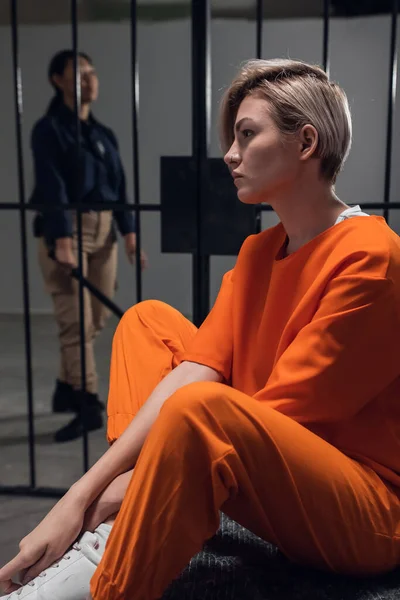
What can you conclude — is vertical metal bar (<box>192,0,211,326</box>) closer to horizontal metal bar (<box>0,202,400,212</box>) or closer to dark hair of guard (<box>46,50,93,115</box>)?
horizontal metal bar (<box>0,202,400,212</box>)

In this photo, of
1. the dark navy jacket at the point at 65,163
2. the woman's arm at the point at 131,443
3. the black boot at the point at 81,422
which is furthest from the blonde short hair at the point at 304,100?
the black boot at the point at 81,422

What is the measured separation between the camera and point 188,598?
A: 3.51ft

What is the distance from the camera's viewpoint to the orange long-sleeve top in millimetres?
991

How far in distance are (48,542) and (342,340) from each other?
0.54m

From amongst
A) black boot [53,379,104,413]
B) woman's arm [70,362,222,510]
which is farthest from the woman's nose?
black boot [53,379,104,413]

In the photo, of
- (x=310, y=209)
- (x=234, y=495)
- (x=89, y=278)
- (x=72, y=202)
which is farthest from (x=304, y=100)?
(x=89, y=278)

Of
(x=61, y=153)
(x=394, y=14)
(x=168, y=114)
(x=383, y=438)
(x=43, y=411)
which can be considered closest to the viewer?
(x=383, y=438)

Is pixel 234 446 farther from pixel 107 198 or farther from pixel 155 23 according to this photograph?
pixel 155 23

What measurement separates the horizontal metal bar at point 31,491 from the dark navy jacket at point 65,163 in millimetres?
917

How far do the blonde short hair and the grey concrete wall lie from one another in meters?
3.51

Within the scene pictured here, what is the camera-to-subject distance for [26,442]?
258 cm

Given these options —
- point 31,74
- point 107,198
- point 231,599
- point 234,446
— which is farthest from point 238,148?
point 31,74

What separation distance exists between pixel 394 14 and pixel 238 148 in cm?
82

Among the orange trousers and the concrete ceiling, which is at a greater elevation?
the concrete ceiling
